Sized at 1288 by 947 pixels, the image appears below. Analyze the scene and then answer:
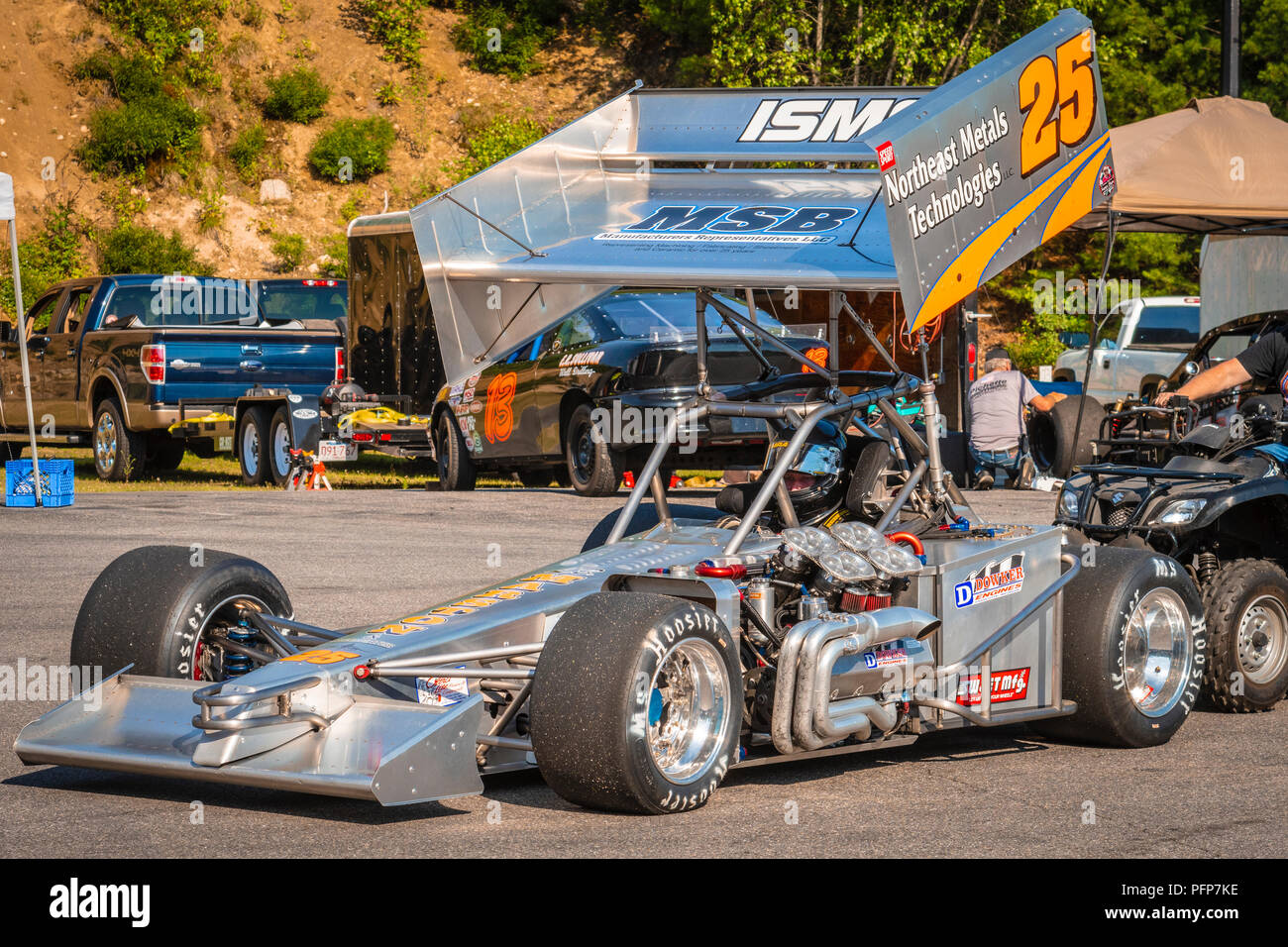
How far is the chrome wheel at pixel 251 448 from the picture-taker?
18656 mm

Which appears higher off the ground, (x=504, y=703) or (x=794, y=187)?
(x=794, y=187)

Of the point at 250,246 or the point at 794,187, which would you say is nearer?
the point at 794,187

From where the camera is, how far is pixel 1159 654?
6.73 m

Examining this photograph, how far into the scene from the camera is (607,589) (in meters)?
5.87

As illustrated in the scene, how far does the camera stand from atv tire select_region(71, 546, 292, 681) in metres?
6.04

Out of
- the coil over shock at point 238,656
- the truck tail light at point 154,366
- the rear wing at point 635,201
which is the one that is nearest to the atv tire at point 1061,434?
the rear wing at point 635,201

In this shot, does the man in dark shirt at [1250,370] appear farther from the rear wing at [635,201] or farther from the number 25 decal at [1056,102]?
the rear wing at [635,201]

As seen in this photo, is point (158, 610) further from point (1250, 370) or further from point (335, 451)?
point (335, 451)

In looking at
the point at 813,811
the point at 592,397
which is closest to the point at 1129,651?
the point at 813,811

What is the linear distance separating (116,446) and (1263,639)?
1508 cm

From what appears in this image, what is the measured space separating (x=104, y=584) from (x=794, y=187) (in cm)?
313

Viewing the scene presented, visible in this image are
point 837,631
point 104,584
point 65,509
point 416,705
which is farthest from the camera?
point 65,509
